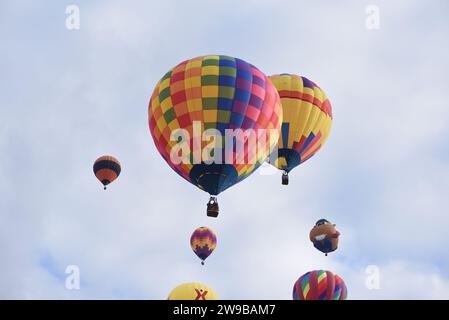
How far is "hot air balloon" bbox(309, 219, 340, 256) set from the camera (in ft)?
103

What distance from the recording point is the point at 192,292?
95.9 feet

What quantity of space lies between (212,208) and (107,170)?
13177 millimetres

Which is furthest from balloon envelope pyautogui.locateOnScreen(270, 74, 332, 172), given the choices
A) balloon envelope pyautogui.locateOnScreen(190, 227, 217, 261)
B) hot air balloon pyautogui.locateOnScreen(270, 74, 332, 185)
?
balloon envelope pyautogui.locateOnScreen(190, 227, 217, 261)

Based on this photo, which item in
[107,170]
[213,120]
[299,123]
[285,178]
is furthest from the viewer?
[107,170]

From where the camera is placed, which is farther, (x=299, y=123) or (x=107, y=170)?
(x=107, y=170)

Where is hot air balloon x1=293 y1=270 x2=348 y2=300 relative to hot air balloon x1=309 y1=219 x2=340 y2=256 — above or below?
below

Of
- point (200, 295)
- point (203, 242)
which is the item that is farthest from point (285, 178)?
point (203, 242)

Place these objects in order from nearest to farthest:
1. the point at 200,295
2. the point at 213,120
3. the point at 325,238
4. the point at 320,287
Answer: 1. the point at 213,120
2. the point at 320,287
3. the point at 200,295
4. the point at 325,238

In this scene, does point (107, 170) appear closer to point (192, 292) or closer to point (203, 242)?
point (203, 242)

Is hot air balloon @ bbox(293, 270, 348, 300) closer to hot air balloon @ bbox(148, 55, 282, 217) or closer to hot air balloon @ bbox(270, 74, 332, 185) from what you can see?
hot air balloon @ bbox(270, 74, 332, 185)

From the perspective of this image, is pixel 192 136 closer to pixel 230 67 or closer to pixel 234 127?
pixel 234 127

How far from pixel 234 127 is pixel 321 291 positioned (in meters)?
9.62
